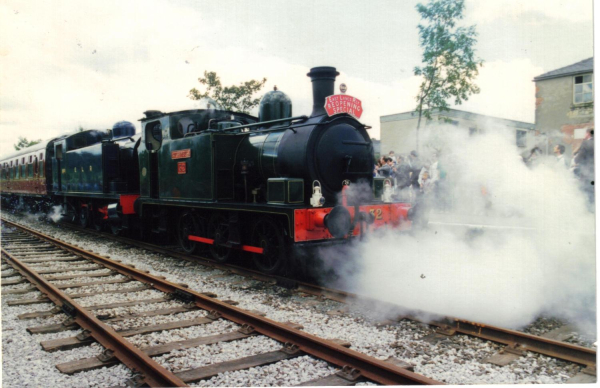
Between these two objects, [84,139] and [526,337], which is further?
[84,139]

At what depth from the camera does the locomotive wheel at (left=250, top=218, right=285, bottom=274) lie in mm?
5540

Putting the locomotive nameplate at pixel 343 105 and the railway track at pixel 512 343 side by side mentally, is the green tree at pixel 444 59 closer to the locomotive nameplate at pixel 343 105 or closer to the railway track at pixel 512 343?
the locomotive nameplate at pixel 343 105

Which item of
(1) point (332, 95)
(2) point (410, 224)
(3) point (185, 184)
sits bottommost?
(2) point (410, 224)

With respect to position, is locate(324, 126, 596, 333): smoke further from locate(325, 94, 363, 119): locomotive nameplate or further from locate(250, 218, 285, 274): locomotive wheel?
locate(325, 94, 363, 119): locomotive nameplate

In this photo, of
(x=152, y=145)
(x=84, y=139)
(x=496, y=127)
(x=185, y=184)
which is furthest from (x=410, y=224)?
(x=84, y=139)

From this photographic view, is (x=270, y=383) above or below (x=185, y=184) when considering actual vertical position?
below

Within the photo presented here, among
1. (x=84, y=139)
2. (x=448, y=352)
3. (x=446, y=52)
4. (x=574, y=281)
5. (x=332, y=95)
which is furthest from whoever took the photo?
(x=84, y=139)

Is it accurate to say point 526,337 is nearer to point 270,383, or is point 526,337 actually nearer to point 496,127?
point 270,383

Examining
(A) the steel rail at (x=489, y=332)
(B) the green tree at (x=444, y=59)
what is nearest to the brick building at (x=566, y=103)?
(B) the green tree at (x=444, y=59)

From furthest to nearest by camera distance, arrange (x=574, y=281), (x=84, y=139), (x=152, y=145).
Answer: (x=84, y=139) → (x=152, y=145) → (x=574, y=281)

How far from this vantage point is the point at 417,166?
27.6 ft

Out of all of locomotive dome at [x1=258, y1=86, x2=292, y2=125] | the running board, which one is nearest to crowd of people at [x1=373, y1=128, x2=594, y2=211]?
locomotive dome at [x1=258, y1=86, x2=292, y2=125]

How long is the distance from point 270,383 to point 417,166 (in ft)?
20.5

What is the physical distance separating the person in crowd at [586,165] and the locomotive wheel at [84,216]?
34.0 feet
